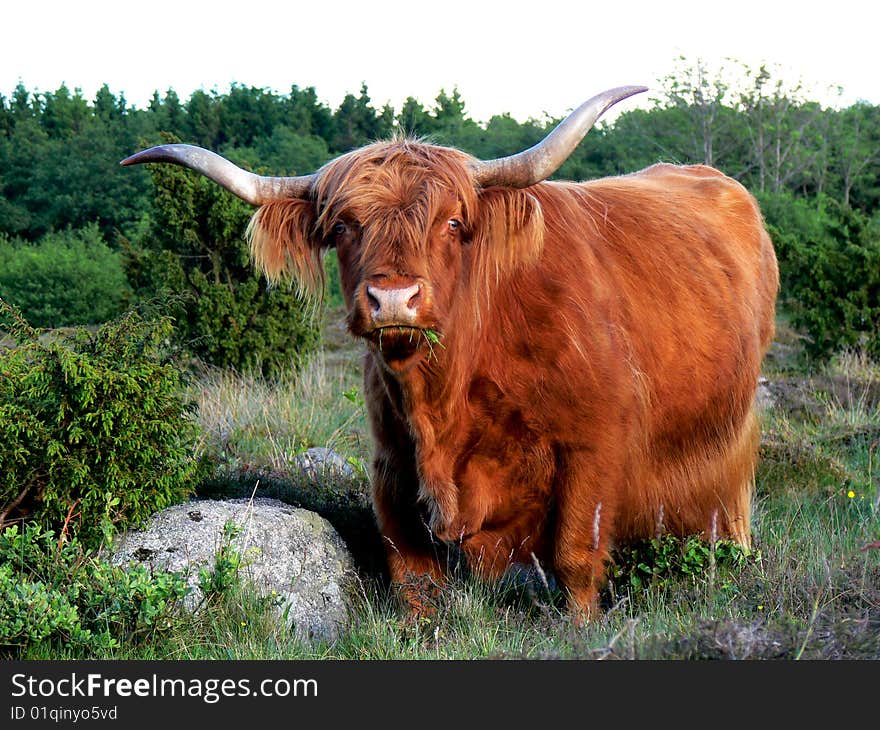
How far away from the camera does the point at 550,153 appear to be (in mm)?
4324

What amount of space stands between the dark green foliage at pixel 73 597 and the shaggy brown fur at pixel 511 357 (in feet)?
4.02

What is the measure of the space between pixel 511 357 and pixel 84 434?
6.26ft

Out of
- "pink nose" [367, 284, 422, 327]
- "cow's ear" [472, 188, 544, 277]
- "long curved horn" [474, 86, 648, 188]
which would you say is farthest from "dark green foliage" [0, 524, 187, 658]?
"long curved horn" [474, 86, 648, 188]

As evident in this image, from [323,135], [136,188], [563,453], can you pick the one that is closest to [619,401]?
[563,453]

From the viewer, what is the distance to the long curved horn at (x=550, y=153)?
4289 millimetres

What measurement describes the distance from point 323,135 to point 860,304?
2267 centimetres

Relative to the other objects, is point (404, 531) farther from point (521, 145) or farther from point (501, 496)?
point (521, 145)

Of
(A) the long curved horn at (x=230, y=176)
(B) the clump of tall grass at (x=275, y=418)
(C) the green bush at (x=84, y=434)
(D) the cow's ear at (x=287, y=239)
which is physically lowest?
(B) the clump of tall grass at (x=275, y=418)

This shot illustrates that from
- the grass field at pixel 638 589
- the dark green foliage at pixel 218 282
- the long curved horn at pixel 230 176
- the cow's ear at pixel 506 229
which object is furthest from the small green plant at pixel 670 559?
the dark green foliage at pixel 218 282

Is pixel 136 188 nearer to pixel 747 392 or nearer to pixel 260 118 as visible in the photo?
pixel 260 118

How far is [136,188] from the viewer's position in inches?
1015

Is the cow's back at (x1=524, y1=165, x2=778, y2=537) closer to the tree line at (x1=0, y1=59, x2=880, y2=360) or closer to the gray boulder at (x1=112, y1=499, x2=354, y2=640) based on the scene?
the gray boulder at (x1=112, y1=499, x2=354, y2=640)

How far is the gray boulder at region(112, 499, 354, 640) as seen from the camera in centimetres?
462

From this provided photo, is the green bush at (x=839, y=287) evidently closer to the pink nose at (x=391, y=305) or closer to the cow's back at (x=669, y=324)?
the cow's back at (x=669, y=324)
